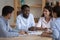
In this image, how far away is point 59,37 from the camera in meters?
2.81

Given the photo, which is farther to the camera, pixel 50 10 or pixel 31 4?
pixel 31 4

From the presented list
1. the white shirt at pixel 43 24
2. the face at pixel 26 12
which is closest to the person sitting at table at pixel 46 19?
the white shirt at pixel 43 24

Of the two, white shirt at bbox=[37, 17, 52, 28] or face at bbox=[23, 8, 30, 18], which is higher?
face at bbox=[23, 8, 30, 18]

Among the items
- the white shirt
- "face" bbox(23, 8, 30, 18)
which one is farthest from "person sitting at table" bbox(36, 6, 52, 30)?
"face" bbox(23, 8, 30, 18)

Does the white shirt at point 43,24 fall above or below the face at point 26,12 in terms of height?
below

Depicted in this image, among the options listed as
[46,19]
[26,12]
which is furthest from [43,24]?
[26,12]

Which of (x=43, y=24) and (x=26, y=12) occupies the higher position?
(x=26, y=12)

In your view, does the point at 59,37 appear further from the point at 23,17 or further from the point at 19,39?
the point at 23,17

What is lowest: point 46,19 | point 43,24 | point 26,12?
point 43,24

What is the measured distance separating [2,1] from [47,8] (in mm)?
2136

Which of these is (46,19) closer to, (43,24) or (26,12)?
(43,24)

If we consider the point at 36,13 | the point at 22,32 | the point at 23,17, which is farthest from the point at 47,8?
the point at 36,13

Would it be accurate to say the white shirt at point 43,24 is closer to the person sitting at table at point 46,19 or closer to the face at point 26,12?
the person sitting at table at point 46,19

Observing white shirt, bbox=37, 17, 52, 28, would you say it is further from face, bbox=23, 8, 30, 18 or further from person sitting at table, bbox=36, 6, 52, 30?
face, bbox=23, 8, 30, 18
